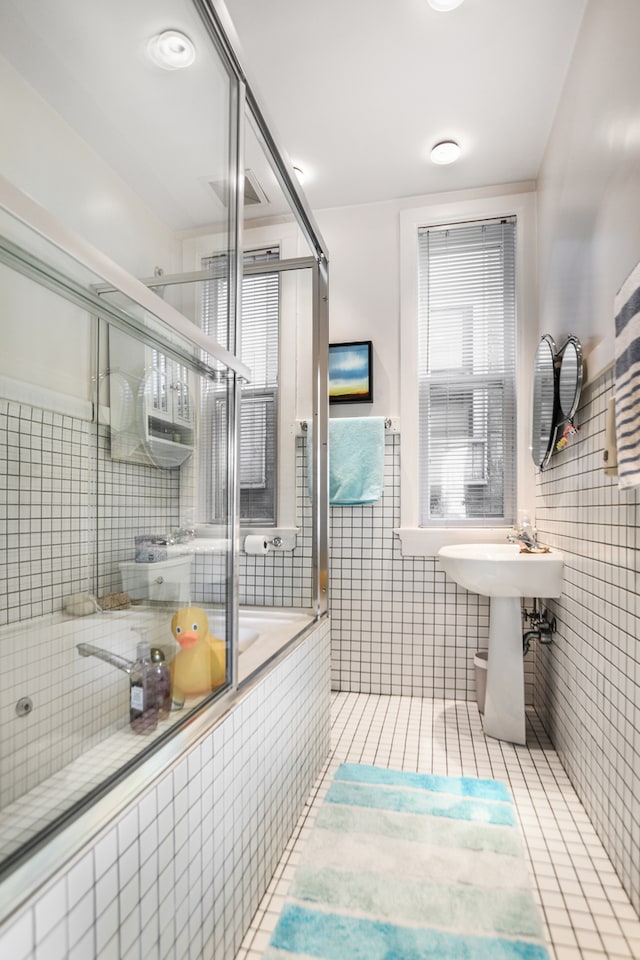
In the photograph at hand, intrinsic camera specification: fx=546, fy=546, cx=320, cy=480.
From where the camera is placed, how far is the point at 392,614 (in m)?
2.84

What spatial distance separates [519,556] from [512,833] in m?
0.96

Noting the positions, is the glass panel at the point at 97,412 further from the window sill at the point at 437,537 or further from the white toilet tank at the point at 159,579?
the window sill at the point at 437,537

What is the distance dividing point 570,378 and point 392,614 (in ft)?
4.89

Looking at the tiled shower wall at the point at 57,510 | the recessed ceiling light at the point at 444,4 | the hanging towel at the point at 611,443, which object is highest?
the recessed ceiling light at the point at 444,4

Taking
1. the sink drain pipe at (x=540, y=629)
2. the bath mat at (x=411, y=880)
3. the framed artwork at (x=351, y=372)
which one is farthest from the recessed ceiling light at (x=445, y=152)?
the bath mat at (x=411, y=880)

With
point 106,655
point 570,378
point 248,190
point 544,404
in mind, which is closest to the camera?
point 106,655

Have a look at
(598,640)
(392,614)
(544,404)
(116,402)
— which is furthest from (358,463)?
(116,402)

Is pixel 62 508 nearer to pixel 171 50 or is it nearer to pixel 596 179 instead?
pixel 171 50

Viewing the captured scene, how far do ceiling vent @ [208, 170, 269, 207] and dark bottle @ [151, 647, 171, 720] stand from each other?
3.22 feet

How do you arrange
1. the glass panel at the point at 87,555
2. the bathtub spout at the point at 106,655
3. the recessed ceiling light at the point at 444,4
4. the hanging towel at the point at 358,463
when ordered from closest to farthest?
the glass panel at the point at 87,555, the bathtub spout at the point at 106,655, the recessed ceiling light at the point at 444,4, the hanging towel at the point at 358,463

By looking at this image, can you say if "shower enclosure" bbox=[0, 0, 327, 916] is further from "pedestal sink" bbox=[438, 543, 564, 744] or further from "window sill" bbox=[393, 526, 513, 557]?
"window sill" bbox=[393, 526, 513, 557]

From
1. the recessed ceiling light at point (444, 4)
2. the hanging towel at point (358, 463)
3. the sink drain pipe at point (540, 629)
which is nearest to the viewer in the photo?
the recessed ceiling light at point (444, 4)

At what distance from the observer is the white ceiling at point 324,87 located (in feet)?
2.68

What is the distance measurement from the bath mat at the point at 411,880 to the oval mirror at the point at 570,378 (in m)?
1.35
